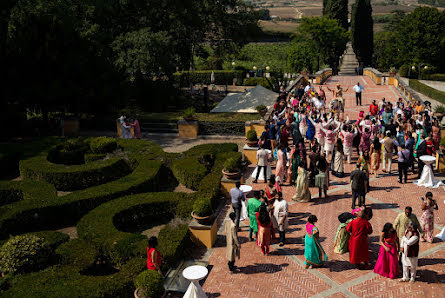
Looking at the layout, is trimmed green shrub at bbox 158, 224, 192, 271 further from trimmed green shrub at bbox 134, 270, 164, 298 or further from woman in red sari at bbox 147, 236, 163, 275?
trimmed green shrub at bbox 134, 270, 164, 298

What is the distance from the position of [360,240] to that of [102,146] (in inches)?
470

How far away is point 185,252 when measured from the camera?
1187 centimetres

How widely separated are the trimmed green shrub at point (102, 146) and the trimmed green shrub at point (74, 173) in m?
1.42

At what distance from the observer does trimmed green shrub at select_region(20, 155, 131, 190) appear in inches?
648

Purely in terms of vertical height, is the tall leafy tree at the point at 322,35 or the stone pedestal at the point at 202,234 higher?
the tall leafy tree at the point at 322,35

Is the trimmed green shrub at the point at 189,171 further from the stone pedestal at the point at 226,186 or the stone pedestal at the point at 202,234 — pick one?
the stone pedestal at the point at 202,234

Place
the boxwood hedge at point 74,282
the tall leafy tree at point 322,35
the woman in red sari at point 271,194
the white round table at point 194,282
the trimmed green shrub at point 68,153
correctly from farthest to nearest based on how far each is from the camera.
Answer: the tall leafy tree at point 322,35, the trimmed green shrub at point 68,153, the woman in red sari at point 271,194, the boxwood hedge at point 74,282, the white round table at point 194,282

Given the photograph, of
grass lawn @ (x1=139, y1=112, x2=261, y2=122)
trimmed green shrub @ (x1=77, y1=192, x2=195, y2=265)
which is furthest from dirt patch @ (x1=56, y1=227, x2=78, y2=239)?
grass lawn @ (x1=139, y1=112, x2=261, y2=122)

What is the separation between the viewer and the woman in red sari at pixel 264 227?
1129 cm

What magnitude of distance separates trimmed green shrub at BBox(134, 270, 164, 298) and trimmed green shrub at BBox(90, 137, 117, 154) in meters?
10.5

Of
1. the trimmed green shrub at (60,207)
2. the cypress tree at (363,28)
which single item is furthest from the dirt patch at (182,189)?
the cypress tree at (363,28)

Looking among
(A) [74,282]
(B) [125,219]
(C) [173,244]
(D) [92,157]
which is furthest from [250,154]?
(A) [74,282]

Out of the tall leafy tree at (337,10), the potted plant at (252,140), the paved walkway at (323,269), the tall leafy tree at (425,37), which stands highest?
the tall leafy tree at (337,10)

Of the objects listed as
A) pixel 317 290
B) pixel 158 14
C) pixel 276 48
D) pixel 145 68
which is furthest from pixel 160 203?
pixel 276 48
